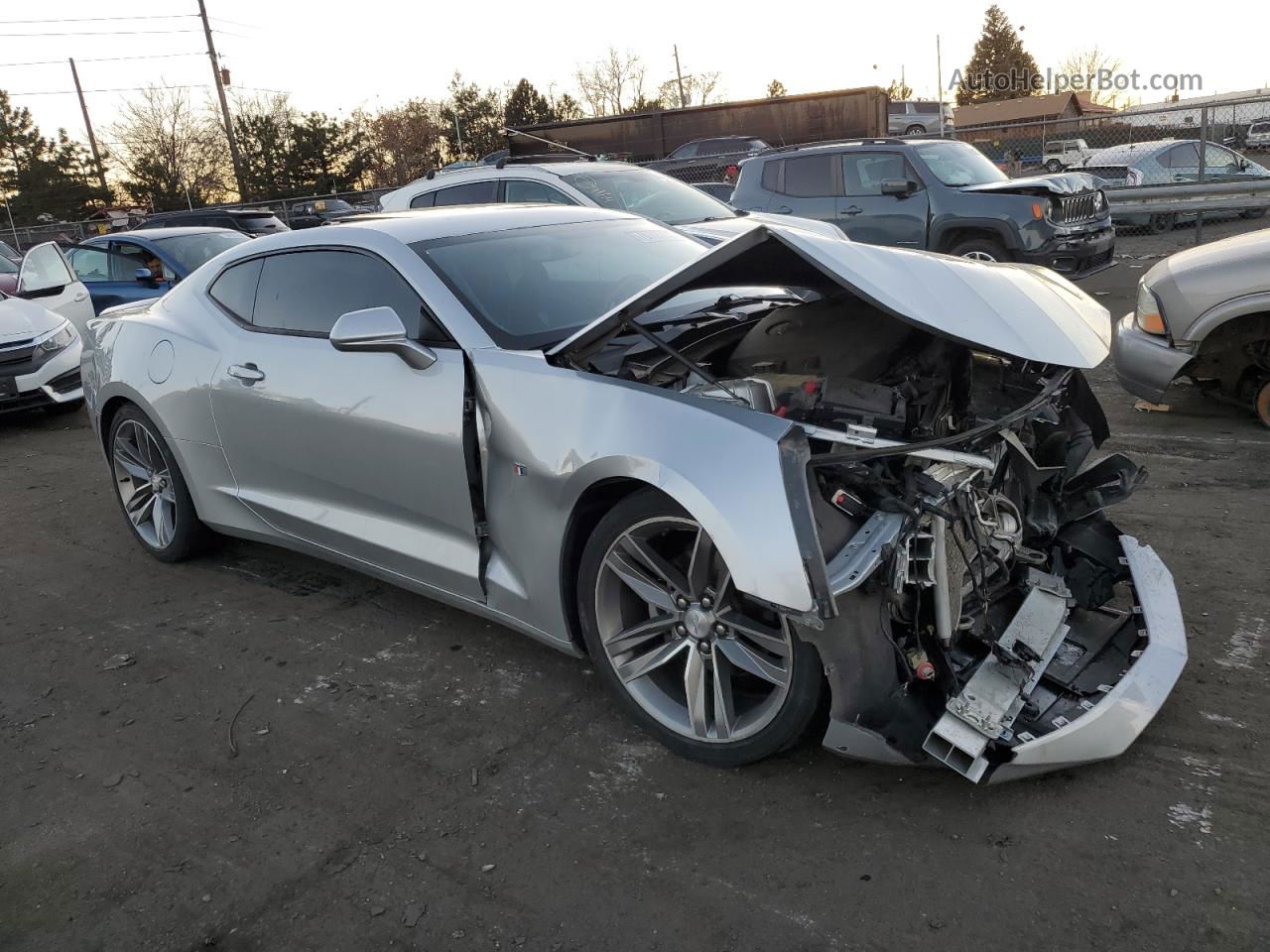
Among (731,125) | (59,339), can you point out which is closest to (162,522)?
(59,339)

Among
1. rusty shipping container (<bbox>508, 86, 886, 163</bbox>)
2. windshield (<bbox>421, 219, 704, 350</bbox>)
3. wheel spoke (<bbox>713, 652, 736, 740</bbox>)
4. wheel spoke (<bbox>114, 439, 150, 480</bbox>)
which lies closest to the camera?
wheel spoke (<bbox>713, 652, 736, 740</bbox>)

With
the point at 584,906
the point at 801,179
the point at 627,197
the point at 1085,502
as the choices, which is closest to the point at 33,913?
the point at 584,906

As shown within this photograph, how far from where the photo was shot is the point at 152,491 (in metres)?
5.05

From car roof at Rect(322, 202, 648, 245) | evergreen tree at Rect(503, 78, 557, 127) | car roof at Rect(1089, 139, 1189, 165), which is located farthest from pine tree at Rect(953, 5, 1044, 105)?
car roof at Rect(322, 202, 648, 245)

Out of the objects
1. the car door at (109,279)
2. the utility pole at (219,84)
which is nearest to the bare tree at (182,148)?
the utility pole at (219,84)

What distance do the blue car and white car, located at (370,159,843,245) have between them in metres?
2.53

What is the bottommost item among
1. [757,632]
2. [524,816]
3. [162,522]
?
[524,816]

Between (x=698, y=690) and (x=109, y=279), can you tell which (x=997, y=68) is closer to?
(x=109, y=279)

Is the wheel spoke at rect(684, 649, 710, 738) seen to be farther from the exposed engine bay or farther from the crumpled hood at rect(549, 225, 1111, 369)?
the crumpled hood at rect(549, 225, 1111, 369)

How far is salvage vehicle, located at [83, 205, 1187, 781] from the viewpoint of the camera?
2.61m

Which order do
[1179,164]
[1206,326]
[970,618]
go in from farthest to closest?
[1179,164], [1206,326], [970,618]

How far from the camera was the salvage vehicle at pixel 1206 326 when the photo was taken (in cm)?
527

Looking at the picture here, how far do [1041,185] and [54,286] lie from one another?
402 inches

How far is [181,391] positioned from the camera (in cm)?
447
